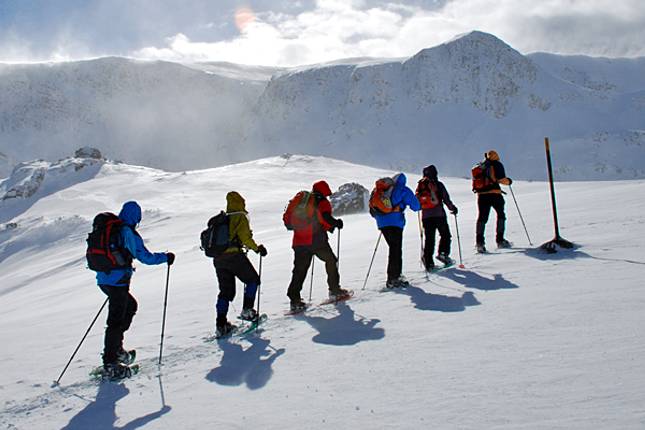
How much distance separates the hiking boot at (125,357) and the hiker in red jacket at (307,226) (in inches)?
89.4

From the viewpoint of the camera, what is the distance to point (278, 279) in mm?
10312

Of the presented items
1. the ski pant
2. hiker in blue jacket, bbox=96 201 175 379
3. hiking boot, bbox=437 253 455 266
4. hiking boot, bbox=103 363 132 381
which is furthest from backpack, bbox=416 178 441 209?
hiking boot, bbox=103 363 132 381

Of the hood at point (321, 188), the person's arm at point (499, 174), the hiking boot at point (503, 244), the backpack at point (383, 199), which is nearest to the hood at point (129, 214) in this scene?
the hood at point (321, 188)

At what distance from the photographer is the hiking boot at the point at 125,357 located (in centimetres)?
573

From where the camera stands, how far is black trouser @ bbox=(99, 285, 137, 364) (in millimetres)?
5676

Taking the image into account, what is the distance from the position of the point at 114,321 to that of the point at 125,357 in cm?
42

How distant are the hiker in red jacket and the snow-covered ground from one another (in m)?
0.59

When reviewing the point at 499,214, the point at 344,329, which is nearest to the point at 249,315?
the point at 344,329

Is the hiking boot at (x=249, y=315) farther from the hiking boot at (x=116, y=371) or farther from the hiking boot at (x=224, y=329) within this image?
the hiking boot at (x=116, y=371)

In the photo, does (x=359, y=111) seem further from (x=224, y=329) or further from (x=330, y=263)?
(x=224, y=329)

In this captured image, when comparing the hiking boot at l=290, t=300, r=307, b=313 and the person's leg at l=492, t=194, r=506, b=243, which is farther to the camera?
the person's leg at l=492, t=194, r=506, b=243

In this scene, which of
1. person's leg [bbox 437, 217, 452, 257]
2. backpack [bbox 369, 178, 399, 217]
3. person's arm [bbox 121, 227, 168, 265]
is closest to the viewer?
person's arm [bbox 121, 227, 168, 265]

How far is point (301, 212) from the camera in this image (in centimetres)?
730

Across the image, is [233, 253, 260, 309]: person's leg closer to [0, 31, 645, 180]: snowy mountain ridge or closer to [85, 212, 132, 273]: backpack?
[85, 212, 132, 273]: backpack
